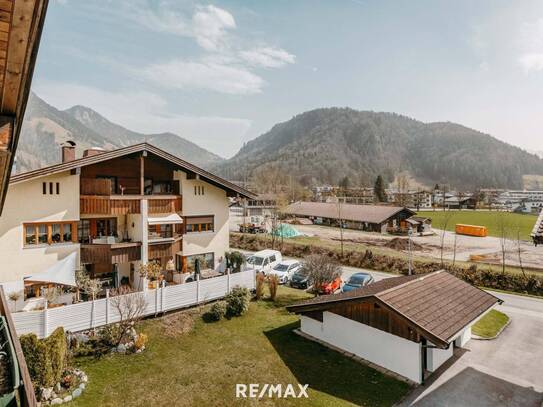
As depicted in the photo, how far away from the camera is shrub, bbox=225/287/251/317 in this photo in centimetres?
1920

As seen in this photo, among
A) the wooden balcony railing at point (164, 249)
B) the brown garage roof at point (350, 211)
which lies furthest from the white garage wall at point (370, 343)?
the brown garage roof at point (350, 211)

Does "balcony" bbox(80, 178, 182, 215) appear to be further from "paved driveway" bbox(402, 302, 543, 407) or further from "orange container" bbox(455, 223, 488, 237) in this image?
"orange container" bbox(455, 223, 488, 237)

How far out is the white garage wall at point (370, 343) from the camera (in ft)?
43.9

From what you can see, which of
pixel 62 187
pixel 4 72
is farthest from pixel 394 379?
pixel 62 187

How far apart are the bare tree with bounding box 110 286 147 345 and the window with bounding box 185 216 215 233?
22.3ft

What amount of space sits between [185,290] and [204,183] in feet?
26.6

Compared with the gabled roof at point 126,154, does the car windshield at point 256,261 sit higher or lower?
lower

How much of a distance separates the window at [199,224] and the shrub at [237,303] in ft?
19.4

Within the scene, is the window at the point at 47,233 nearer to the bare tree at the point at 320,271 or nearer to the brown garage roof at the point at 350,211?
the bare tree at the point at 320,271

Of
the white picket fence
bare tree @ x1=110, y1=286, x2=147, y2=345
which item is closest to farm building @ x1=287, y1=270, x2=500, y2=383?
the white picket fence

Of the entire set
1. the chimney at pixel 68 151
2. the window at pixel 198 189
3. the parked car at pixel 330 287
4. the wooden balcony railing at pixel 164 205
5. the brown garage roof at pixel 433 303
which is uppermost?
the chimney at pixel 68 151

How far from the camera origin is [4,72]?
9.43ft

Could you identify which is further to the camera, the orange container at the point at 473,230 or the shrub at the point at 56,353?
the orange container at the point at 473,230

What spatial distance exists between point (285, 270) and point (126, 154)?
15.4 meters
